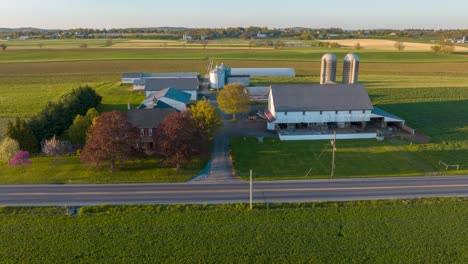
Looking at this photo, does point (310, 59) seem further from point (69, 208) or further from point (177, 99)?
point (69, 208)

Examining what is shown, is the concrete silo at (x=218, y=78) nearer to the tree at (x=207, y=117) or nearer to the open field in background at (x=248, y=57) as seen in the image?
the tree at (x=207, y=117)

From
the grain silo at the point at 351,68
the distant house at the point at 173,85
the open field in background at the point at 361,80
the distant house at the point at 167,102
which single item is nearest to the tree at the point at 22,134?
the open field in background at the point at 361,80

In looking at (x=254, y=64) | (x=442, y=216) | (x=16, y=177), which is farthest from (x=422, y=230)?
(x=254, y=64)

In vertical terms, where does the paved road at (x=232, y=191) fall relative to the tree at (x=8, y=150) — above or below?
below

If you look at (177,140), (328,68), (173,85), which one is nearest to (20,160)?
(177,140)

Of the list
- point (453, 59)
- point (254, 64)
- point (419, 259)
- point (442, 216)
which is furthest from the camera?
point (453, 59)

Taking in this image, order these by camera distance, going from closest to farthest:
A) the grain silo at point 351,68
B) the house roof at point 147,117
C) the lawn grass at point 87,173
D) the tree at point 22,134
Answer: the lawn grass at point 87,173
the tree at point 22,134
the house roof at point 147,117
the grain silo at point 351,68
